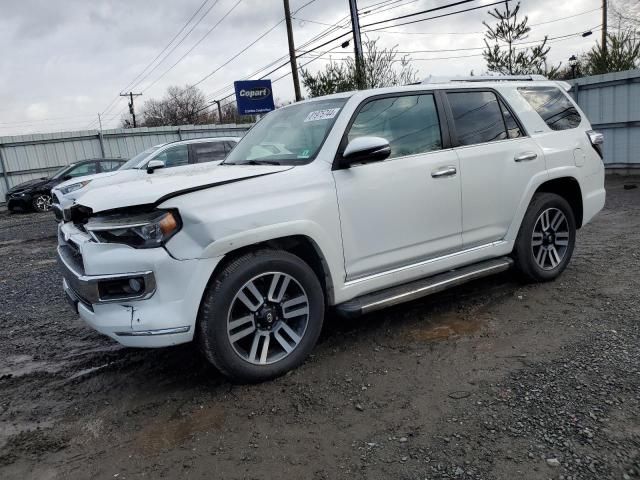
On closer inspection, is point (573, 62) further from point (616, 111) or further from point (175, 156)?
point (175, 156)

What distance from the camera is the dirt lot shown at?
2.47 m

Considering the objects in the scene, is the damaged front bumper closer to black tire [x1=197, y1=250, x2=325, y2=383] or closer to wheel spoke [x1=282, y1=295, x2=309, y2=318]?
black tire [x1=197, y1=250, x2=325, y2=383]

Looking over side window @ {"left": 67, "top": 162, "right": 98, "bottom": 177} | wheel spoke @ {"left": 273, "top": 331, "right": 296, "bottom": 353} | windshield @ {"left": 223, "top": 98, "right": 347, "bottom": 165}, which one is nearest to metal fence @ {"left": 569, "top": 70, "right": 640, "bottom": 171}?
windshield @ {"left": 223, "top": 98, "right": 347, "bottom": 165}

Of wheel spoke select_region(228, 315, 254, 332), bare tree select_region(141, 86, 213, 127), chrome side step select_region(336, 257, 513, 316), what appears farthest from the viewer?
bare tree select_region(141, 86, 213, 127)

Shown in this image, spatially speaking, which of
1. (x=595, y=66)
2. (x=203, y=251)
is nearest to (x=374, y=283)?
(x=203, y=251)

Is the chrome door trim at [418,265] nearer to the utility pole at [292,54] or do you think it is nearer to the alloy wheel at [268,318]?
the alloy wheel at [268,318]

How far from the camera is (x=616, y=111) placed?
1242 cm

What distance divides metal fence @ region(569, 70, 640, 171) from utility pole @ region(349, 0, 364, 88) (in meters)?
6.52

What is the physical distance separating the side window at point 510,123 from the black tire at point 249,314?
241cm

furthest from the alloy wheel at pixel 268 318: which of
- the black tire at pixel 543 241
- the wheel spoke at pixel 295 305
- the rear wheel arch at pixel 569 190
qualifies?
the rear wheel arch at pixel 569 190

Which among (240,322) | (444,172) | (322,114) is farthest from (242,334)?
(444,172)

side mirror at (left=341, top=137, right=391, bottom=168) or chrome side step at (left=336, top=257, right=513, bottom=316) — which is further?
chrome side step at (left=336, top=257, right=513, bottom=316)

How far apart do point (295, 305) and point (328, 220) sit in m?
0.61

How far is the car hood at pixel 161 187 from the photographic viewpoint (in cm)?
297
